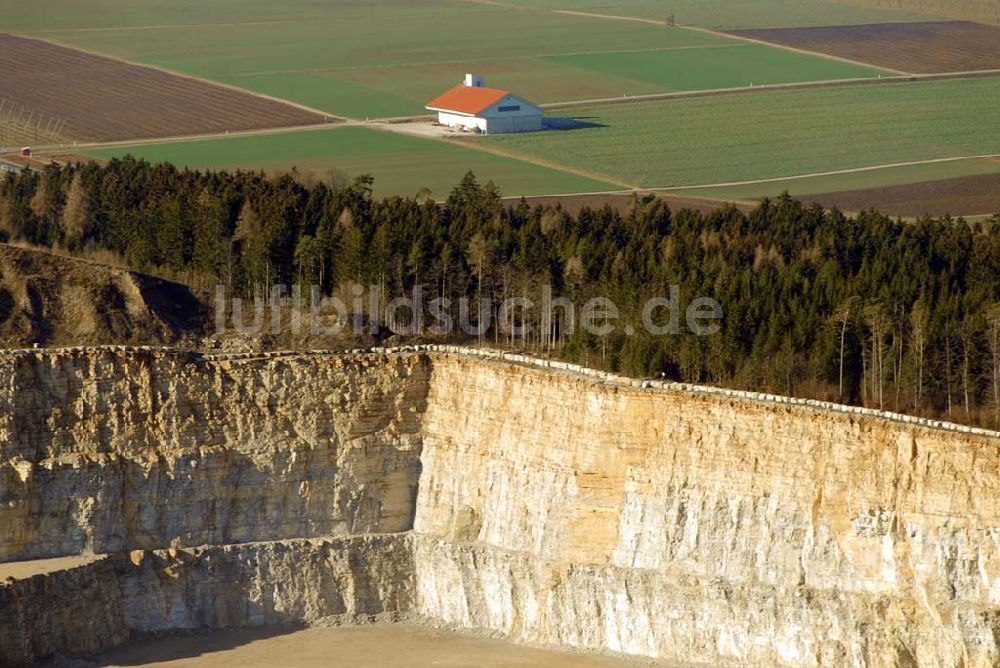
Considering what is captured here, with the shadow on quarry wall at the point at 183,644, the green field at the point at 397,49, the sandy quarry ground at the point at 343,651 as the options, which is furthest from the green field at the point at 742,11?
the shadow on quarry wall at the point at 183,644

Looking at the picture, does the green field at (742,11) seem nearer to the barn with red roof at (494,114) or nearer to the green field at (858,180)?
the barn with red roof at (494,114)

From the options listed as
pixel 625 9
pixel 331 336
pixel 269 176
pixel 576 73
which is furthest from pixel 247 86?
pixel 331 336

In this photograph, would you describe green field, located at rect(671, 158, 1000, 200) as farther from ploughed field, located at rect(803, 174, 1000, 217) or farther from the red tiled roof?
the red tiled roof

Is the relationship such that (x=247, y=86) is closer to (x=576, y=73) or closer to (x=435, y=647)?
(x=576, y=73)

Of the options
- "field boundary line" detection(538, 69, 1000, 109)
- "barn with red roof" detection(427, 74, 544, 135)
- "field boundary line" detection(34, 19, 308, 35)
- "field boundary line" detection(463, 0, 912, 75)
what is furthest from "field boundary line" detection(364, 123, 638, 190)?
"field boundary line" detection(34, 19, 308, 35)

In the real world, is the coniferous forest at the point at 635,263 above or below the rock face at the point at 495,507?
above

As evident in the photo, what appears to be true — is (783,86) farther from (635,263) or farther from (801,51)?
(635,263)

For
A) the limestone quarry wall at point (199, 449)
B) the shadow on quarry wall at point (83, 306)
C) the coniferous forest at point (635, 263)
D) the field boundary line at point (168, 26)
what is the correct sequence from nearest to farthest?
the limestone quarry wall at point (199, 449), the coniferous forest at point (635, 263), the shadow on quarry wall at point (83, 306), the field boundary line at point (168, 26)
